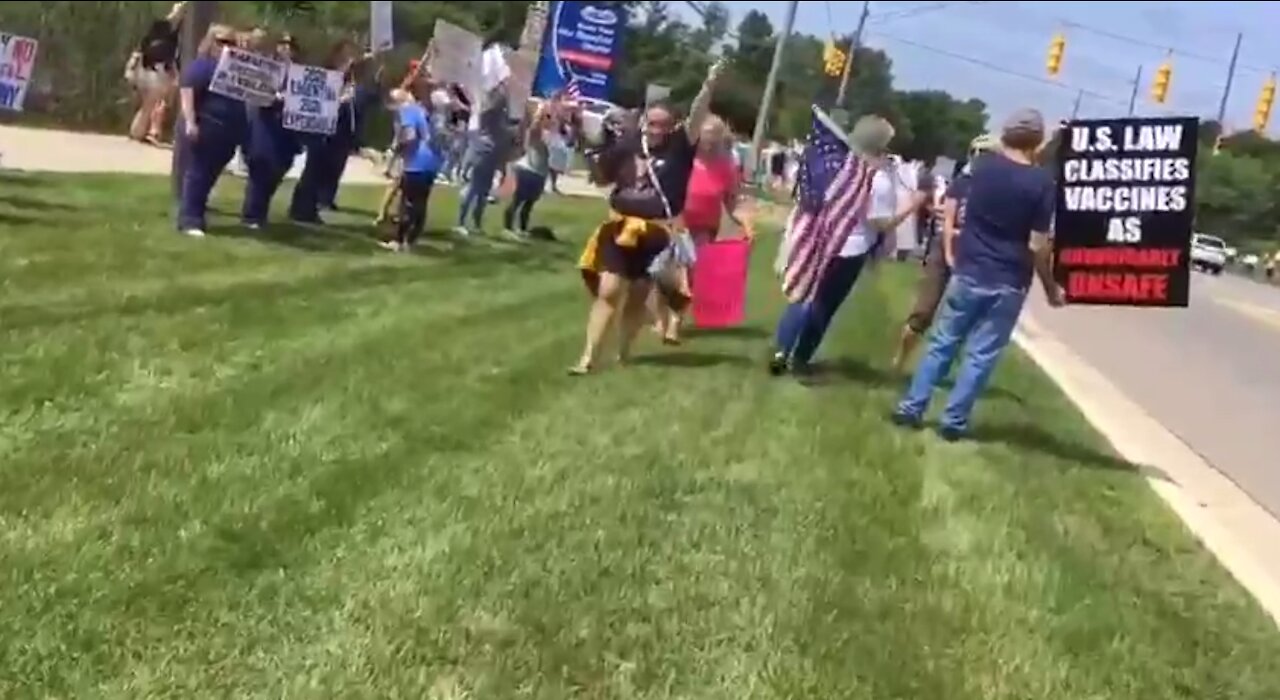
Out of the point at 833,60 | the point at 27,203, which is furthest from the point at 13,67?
the point at 833,60

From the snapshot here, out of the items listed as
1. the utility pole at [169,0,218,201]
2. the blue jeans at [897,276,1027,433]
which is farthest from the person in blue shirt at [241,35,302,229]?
the blue jeans at [897,276,1027,433]

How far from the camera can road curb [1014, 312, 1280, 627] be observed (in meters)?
7.75

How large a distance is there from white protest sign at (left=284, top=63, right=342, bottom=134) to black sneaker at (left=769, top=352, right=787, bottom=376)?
6320mm

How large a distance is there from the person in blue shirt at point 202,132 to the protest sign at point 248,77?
0.07 meters

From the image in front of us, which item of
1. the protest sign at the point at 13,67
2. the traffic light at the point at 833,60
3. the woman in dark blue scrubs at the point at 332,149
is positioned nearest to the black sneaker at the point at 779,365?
the protest sign at the point at 13,67

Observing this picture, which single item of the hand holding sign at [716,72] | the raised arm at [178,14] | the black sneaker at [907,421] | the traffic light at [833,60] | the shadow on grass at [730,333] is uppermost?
the traffic light at [833,60]

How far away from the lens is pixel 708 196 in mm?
12609

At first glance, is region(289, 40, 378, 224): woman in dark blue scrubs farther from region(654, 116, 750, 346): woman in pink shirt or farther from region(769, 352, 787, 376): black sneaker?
region(769, 352, 787, 376): black sneaker

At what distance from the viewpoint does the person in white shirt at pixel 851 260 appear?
36.9 feet

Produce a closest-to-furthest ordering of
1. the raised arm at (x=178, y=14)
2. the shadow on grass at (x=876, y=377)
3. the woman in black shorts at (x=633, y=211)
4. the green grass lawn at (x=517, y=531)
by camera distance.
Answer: the green grass lawn at (x=517, y=531), the woman in black shorts at (x=633, y=211), the shadow on grass at (x=876, y=377), the raised arm at (x=178, y=14)

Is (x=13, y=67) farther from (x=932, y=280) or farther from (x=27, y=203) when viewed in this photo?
(x=932, y=280)

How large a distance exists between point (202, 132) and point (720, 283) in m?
4.09

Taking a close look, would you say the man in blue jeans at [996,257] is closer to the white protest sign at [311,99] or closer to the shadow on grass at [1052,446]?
the shadow on grass at [1052,446]

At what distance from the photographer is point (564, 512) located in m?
6.80
